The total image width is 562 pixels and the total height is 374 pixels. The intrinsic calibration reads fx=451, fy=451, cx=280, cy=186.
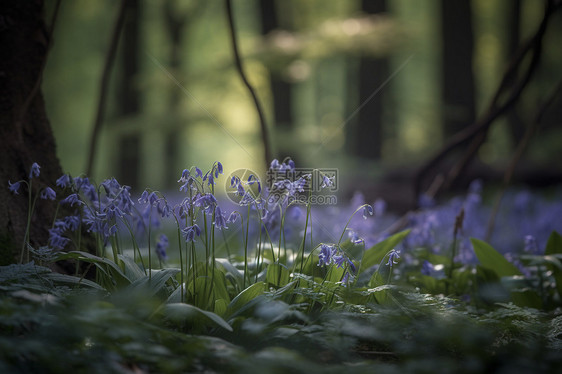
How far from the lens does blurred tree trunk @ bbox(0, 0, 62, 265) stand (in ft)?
8.21

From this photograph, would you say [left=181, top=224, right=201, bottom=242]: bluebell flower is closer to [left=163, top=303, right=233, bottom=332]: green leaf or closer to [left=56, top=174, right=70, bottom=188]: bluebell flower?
[left=163, top=303, right=233, bottom=332]: green leaf

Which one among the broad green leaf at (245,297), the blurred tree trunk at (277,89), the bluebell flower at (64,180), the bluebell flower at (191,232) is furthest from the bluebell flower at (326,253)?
the blurred tree trunk at (277,89)

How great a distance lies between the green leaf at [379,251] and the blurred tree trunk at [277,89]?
7461 mm

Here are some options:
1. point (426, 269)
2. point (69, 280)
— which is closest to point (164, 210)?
point (69, 280)

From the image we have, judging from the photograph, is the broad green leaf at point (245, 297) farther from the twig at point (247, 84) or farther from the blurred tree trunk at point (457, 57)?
the blurred tree trunk at point (457, 57)

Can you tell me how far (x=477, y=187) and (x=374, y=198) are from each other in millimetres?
4709

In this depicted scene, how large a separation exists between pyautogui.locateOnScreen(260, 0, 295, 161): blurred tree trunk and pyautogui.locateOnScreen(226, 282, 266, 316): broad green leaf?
27.0ft

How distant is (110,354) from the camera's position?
52.9 inches

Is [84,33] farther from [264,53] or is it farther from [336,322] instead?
[336,322]

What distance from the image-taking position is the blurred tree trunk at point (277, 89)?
10602 mm

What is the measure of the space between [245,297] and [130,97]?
11.5 m

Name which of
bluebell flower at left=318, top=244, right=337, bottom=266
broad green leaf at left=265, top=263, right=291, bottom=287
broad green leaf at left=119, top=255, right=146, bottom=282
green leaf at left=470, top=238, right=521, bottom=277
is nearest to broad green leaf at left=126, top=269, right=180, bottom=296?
broad green leaf at left=119, top=255, right=146, bottom=282

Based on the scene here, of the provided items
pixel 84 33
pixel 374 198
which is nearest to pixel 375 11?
pixel 374 198

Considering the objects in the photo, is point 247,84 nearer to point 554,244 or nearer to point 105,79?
point 105,79
